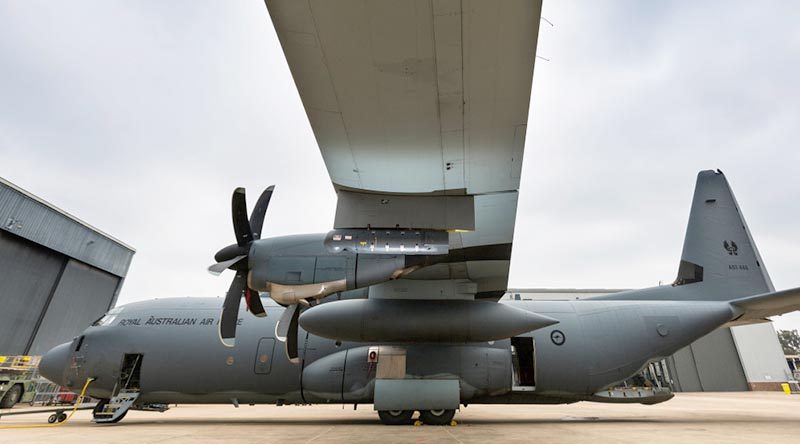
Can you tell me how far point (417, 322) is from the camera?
26.4 feet

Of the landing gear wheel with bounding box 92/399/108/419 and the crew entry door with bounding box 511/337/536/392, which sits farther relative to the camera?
the crew entry door with bounding box 511/337/536/392

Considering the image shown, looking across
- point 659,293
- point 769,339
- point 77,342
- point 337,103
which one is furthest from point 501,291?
point 769,339

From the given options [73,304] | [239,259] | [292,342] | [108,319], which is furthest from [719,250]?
[73,304]

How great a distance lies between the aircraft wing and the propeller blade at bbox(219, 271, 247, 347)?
2940mm

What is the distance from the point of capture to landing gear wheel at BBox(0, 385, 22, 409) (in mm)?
14773

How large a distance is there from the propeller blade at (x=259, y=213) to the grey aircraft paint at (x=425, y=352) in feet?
6.93

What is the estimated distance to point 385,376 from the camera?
27.4 ft

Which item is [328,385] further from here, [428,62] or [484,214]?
[428,62]

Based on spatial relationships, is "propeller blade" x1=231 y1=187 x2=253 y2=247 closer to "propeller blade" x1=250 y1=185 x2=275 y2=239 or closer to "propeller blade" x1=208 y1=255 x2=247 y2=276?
"propeller blade" x1=208 y1=255 x2=247 y2=276

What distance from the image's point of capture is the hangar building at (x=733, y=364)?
30.4 metres

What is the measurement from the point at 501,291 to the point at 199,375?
7.24 meters

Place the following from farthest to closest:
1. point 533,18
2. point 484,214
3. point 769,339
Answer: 1. point 769,339
2. point 484,214
3. point 533,18

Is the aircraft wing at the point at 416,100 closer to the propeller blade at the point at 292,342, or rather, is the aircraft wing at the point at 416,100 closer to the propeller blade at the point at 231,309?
the propeller blade at the point at 292,342

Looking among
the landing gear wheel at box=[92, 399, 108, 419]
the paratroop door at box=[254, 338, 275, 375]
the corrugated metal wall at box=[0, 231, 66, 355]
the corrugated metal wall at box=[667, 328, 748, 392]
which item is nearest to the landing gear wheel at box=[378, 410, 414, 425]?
the paratroop door at box=[254, 338, 275, 375]
